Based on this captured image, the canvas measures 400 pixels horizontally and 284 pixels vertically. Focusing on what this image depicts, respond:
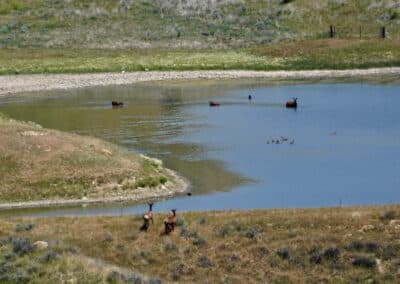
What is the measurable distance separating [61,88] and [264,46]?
29.5 metres

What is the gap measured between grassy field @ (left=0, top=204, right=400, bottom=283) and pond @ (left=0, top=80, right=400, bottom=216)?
622 centimetres

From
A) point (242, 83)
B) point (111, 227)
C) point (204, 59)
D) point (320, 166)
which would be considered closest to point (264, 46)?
point (204, 59)

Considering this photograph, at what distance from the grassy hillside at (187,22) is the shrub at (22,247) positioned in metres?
84.1

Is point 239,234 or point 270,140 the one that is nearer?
point 239,234

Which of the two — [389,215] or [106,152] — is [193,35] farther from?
[389,215]

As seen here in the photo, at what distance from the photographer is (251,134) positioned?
2405 inches

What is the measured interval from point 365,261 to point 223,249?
16.4ft

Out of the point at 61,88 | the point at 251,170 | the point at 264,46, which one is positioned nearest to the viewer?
the point at 251,170

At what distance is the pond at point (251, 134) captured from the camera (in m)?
43.7

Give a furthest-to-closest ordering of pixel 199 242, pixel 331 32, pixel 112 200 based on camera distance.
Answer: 1. pixel 331 32
2. pixel 112 200
3. pixel 199 242

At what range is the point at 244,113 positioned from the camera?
71.3 m

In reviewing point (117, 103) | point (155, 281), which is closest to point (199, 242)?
point (155, 281)

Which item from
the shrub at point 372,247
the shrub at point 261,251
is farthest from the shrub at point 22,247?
the shrub at point 372,247

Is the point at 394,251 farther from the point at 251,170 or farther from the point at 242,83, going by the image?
the point at 242,83
